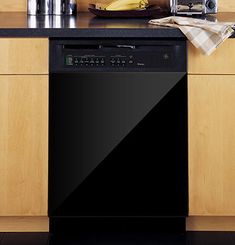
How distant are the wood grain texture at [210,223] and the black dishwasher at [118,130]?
89mm

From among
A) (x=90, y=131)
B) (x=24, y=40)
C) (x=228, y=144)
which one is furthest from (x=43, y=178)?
(x=228, y=144)

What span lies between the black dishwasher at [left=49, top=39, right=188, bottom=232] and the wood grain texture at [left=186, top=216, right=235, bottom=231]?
0.09m

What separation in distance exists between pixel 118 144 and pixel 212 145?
40cm

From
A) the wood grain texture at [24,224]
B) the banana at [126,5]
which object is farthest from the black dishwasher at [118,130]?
the banana at [126,5]

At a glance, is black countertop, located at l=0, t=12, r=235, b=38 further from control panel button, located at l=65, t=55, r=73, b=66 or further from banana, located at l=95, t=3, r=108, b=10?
banana, located at l=95, t=3, r=108, b=10

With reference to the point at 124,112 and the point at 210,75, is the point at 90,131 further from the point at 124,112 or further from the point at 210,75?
the point at 210,75

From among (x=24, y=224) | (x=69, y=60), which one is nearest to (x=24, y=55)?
(x=69, y=60)

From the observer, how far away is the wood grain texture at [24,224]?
126 inches

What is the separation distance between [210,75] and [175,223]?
0.69 m

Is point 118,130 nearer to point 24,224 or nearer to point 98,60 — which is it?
point 98,60

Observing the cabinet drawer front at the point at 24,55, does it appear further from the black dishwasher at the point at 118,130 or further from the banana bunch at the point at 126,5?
the banana bunch at the point at 126,5

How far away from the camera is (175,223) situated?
326cm

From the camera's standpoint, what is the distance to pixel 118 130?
3068 millimetres

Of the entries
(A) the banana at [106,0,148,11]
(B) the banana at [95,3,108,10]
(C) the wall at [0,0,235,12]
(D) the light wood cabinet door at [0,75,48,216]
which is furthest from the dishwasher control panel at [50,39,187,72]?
(C) the wall at [0,0,235,12]
